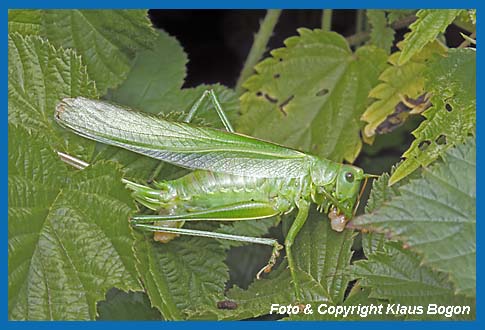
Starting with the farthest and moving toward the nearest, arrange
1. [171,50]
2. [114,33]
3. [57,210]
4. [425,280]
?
[171,50] → [114,33] → [57,210] → [425,280]

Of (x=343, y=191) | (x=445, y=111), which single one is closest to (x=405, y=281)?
(x=343, y=191)

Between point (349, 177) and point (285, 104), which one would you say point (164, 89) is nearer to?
point (285, 104)

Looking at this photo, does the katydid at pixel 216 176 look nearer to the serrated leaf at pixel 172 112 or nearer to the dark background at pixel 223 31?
the serrated leaf at pixel 172 112

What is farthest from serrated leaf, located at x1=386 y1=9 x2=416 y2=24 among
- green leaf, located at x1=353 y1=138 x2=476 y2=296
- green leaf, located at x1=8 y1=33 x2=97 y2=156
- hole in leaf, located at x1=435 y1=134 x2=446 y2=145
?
green leaf, located at x1=8 y1=33 x2=97 y2=156

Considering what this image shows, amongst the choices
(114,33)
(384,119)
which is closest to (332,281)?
(384,119)

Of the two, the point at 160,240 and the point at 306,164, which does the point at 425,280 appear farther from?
the point at 160,240

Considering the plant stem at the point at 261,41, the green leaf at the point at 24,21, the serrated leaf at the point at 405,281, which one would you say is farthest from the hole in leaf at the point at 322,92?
the green leaf at the point at 24,21
